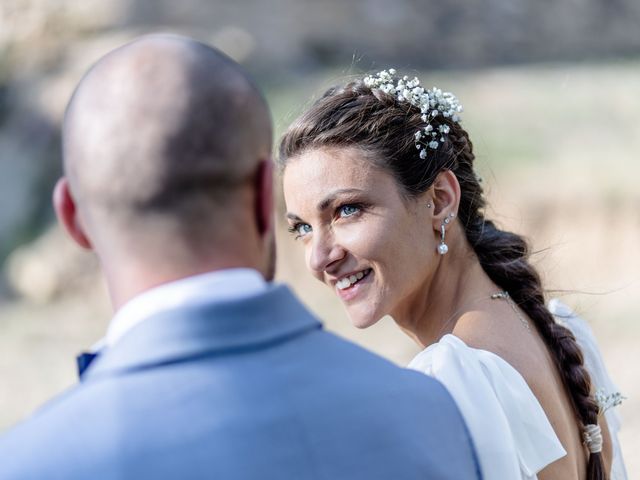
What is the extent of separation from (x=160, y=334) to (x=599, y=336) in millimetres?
9875

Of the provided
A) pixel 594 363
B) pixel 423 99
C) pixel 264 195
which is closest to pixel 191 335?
pixel 264 195

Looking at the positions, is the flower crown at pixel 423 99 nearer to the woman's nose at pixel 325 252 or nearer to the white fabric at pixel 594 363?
the woman's nose at pixel 325 252

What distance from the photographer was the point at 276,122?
1184 centimetres

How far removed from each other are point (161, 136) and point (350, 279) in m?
1.32

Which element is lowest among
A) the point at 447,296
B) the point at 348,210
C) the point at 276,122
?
the point at 447,296

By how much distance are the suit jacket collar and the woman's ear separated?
1.29 metres

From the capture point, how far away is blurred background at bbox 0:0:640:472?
11.5 meters

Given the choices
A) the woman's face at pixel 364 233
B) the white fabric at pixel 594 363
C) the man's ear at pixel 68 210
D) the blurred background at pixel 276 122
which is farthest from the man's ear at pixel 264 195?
the blurred background at pixel 276 122

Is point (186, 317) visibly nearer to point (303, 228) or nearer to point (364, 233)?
point (364, 233)

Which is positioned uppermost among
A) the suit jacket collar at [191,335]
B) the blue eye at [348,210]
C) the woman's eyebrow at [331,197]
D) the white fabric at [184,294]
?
the woman's eyebrow at [331,197]

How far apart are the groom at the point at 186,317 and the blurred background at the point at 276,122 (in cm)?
732

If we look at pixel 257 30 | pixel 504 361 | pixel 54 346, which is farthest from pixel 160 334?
pixel 257 30

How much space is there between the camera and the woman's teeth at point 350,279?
286cm

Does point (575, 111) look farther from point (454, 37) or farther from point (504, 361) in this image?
point (504, 361)
